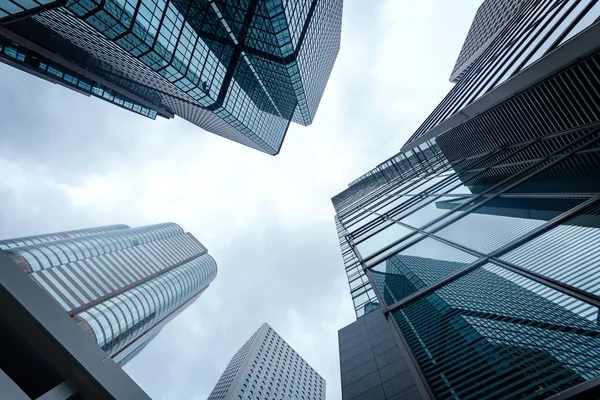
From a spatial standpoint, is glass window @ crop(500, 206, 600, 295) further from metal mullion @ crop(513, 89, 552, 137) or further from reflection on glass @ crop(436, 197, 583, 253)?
metal mullion @ crop(513, 89, 552, 137)

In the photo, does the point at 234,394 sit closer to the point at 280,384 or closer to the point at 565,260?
the point at 280,384

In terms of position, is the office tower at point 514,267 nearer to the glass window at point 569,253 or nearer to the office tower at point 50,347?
the glass window at point 569,253

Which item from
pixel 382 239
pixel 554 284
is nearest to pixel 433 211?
pixel 382 239

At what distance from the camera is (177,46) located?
2930 centimetres

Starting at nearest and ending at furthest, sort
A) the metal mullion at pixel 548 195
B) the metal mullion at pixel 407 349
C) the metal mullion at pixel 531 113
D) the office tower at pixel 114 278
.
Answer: the metal mullion at pixel 407 349 < the metal mullion at pixel 548 195 < the metal mullion at pixel 531 113 < the office tower at pixel 114 278

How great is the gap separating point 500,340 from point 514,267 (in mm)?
1389

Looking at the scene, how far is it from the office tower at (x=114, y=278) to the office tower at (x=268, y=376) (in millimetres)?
25005

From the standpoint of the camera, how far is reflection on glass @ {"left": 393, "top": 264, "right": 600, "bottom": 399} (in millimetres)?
3197

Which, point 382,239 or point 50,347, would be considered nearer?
point 50,347

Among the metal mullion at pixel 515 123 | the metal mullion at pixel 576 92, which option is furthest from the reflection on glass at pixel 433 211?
the metal mullion at pixel 515 123

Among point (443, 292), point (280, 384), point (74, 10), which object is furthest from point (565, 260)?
point (280, 384)

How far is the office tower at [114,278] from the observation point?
53125mm

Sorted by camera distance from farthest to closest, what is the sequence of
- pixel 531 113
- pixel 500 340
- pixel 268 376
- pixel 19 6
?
1. pixel 268 376
2. pixel 19 6
3. pixel 531 113
4. pixel 500 340

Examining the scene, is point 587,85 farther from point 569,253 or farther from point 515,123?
point 569,253
